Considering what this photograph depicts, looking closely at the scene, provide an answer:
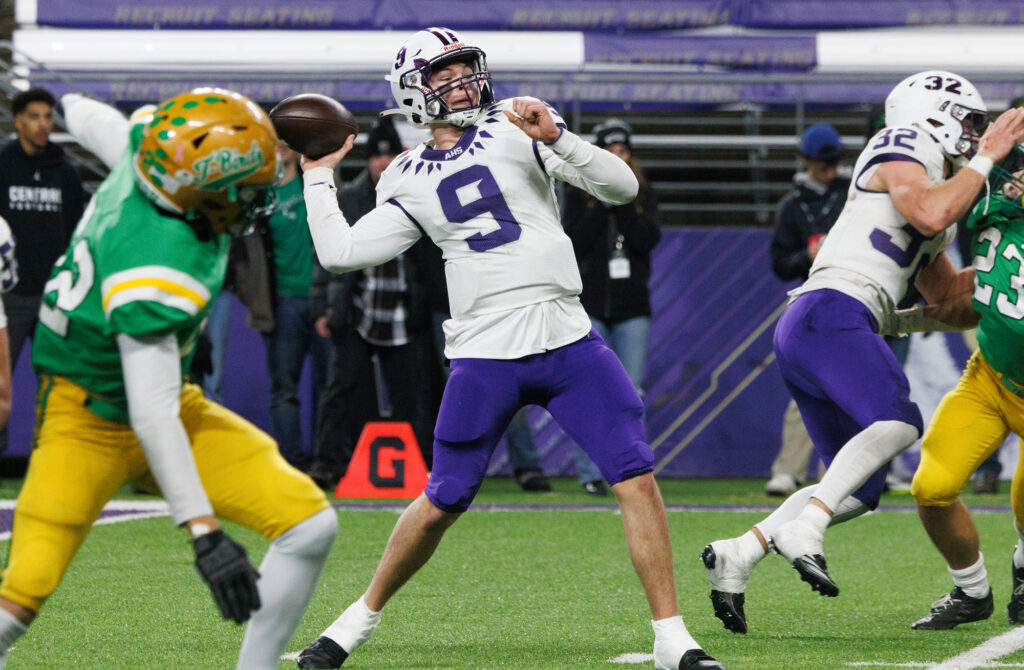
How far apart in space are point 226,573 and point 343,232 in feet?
4.67

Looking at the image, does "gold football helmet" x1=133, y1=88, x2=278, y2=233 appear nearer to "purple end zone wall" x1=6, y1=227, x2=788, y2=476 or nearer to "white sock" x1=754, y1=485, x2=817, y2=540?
"white sock" x1=754, y1=485, x2=817, y2=540

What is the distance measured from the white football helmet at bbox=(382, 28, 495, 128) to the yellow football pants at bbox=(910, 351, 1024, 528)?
1.68 m

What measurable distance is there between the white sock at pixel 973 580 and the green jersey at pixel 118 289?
8.43 feet

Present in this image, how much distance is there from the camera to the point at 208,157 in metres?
2.93

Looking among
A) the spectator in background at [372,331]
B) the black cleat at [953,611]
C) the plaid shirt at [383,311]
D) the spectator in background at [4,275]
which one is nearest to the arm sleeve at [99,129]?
the spectator in background at [4,275]

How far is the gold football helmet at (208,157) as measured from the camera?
9.62 ft

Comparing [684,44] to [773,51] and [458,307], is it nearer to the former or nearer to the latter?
[773,51]

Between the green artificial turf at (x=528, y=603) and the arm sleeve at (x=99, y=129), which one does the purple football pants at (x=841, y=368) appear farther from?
the arm sleeve at (x=99, y=129)

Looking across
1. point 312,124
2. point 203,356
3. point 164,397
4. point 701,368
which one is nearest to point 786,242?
point 701,368

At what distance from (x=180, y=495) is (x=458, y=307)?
4.37ft

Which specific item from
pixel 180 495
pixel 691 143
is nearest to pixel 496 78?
pixel 691 143

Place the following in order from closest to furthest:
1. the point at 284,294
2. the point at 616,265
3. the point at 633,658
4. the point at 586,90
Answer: the point at 633,658, the point at 616,265, the point at 284,294, the point at 586,90

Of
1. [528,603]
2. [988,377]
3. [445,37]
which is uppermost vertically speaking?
[445,37]

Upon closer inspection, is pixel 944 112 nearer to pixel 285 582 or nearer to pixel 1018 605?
pixel 1018 605
